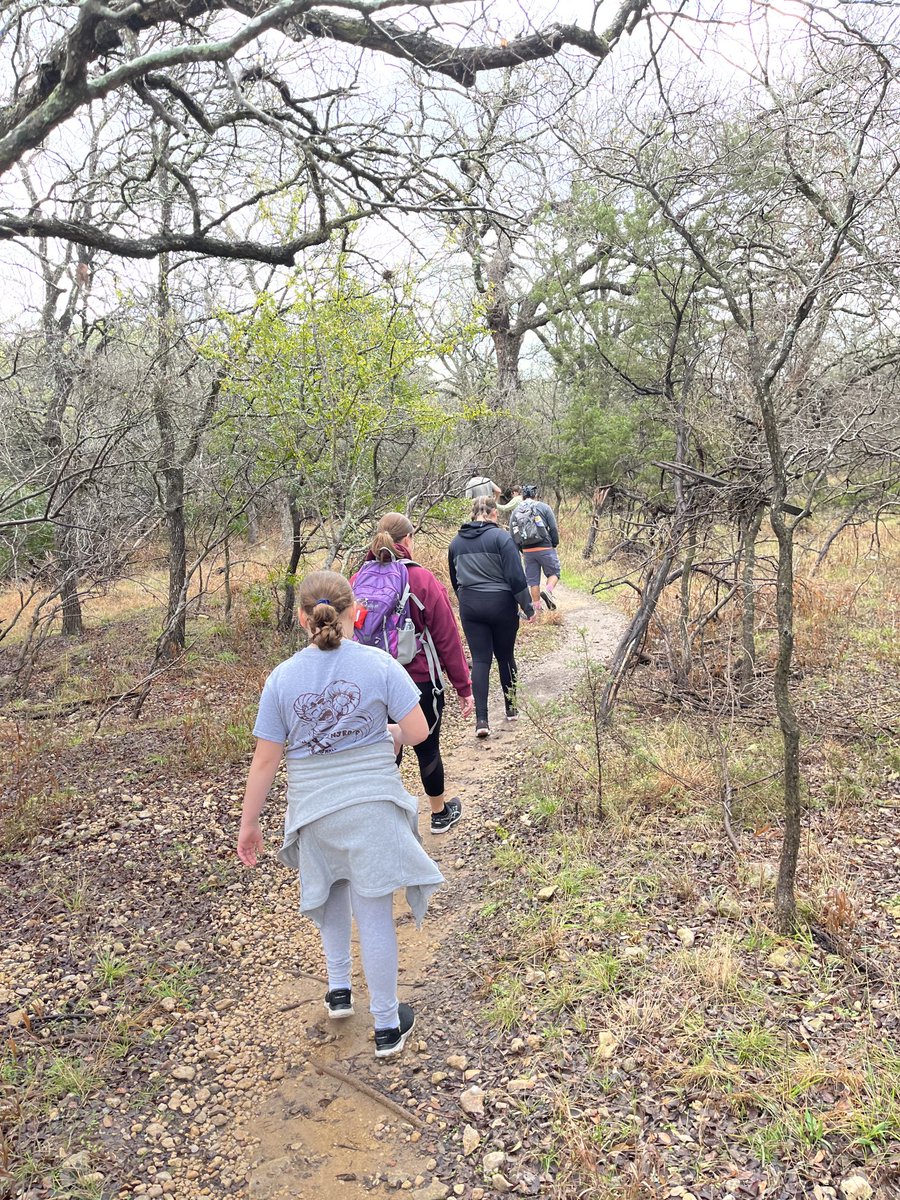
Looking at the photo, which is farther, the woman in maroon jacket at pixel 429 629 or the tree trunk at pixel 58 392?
the tree trunk at pixel 58 392

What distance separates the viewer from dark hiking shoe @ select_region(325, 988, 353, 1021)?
319cm

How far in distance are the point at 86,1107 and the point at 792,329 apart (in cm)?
389

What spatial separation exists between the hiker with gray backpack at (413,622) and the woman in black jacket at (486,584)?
4.29 feet

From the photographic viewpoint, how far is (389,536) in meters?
4.13

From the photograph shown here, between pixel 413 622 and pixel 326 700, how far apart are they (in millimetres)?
1560

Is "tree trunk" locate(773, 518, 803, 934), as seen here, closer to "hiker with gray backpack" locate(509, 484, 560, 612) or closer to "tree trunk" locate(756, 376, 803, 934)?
"tree trunk" locate(756, 376, 803, 934)

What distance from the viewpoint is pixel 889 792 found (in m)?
4.28

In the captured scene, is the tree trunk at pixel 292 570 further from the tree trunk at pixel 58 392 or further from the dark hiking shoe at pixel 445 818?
the dark hiking shoe at pixel 445 818

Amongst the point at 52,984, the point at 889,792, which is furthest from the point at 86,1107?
the point at 889,792

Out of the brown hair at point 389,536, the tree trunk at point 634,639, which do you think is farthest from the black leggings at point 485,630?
the brown hair at point 389,536

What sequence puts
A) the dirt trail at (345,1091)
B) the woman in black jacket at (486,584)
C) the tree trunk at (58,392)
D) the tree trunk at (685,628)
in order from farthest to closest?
1. the tree trunk at (58,392)
2. the woman in black jacket at (486,584)
3. the tree trunk at (685,628)
4. the dirt trail at (345,1091)

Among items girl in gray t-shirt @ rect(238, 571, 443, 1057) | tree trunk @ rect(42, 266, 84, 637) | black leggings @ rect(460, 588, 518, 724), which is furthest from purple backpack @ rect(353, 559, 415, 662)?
tree trunk @ rect(42, 266, 84, 637)

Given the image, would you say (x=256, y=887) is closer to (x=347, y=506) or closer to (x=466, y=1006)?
(x=466, y=1006)

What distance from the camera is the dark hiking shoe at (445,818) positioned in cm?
481
